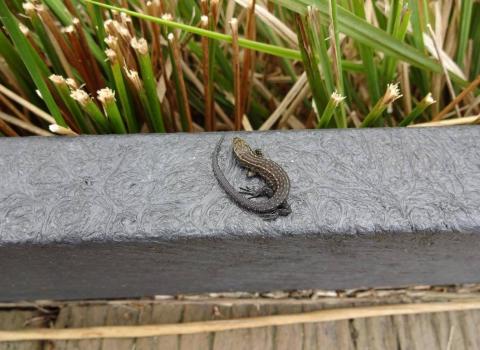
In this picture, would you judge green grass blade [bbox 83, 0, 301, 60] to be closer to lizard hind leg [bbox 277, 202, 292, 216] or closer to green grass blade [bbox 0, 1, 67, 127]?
green grass blade [bbox 0, 1, 67, 127]

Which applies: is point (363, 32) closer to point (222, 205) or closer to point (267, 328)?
point (222, 205)

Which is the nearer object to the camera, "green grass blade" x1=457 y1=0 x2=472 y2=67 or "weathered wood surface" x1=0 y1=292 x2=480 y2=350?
"green grass blade" x1=457 y1=0 x2=472 y2=67

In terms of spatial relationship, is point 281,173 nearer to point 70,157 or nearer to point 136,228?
point 136,228

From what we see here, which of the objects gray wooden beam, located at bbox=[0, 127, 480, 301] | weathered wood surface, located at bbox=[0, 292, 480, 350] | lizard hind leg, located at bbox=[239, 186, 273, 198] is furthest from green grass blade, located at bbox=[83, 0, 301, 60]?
weathered wood surface, located at bbox=[0, 292, 480, 350]

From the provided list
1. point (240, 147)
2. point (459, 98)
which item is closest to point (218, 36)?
point (240, 147)

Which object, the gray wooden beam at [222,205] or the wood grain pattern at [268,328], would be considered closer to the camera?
the gray wooden beam at [222,205]

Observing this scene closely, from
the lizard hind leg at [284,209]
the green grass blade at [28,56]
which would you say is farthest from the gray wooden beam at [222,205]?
the green grass blade at [28,56]

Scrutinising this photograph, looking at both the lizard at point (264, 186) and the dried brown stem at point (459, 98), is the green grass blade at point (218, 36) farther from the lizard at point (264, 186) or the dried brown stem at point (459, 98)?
the dried brown stem at point (459, 98)
